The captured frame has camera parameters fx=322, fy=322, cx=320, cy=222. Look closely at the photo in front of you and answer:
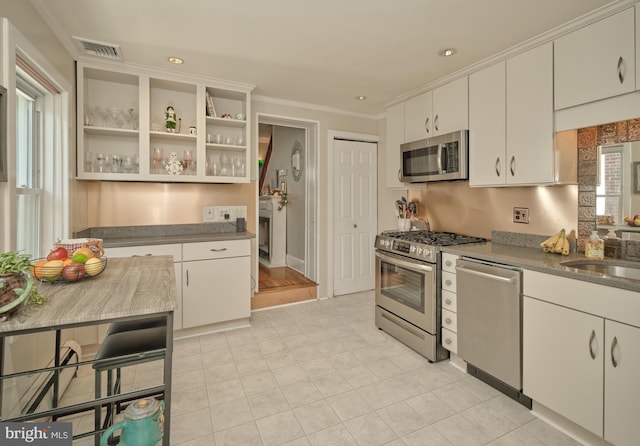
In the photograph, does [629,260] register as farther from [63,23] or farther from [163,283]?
[63,23]

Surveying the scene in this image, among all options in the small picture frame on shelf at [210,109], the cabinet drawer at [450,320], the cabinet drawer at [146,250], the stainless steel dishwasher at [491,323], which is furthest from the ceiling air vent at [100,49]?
the cabinet drawer at [450,320]

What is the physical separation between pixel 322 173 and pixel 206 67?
174cm

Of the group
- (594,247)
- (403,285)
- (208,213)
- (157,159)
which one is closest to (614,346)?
(594,247)

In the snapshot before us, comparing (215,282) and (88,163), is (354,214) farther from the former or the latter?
(88,163)

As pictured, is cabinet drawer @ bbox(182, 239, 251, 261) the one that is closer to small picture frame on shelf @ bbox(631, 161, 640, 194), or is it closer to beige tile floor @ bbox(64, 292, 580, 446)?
beige tile floor @ bbox(64, 292, 580, 446)

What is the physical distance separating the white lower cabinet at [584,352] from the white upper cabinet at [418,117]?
173 centimetres

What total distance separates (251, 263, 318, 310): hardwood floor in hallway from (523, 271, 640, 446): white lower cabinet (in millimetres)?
2476

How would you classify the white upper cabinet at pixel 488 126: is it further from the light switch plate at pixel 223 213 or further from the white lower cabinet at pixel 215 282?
the light switch plate at pixel 223 213

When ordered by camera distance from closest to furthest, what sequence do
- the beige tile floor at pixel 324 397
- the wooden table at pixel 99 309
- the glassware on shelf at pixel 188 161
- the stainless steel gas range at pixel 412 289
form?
the wooden table at pixel 99 309 < the beige tile floor at pixel 324 397 < the stainless steel gas range at pixel 412 289 < the glassware on shelf at pixel 188 161

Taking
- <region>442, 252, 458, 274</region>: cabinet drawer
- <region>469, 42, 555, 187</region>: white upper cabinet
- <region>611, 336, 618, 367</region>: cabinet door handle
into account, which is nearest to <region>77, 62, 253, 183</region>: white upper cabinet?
<region>442, 252, 458, 274</region>: cabinet drawer

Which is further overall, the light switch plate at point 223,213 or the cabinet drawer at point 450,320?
the light switch plate at point 223,213

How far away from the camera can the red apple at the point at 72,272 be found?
1346mm

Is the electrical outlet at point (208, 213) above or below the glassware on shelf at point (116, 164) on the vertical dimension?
below

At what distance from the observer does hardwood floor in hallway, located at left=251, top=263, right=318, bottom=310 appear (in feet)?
12.1
